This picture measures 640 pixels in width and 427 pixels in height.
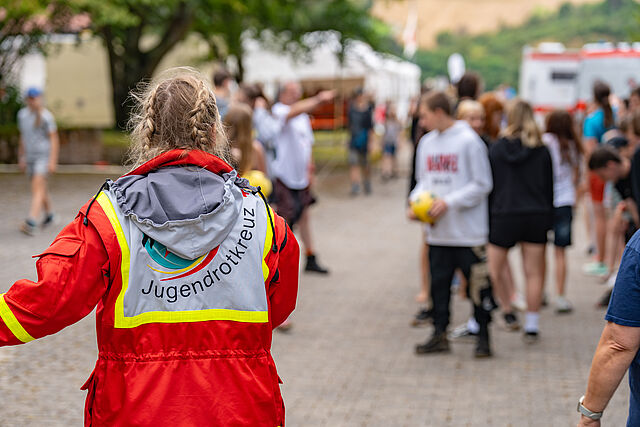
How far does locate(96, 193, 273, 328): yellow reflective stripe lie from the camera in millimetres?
2469

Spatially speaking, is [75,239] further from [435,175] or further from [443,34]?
[443,34]

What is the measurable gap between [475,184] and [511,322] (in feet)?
5.55

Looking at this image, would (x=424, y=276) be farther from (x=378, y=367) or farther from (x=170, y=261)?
(x=170, y=261)

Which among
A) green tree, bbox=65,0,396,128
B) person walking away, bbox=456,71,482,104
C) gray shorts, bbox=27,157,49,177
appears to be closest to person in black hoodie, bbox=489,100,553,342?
person walking away, bbox=456,71,482,104

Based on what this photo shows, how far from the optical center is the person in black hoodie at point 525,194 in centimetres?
676

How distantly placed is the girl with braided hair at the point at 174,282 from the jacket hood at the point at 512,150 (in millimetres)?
4429

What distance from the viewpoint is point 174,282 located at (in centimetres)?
254

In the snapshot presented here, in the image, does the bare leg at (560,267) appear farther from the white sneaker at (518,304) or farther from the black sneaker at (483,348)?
the black sneaker at (483,348)

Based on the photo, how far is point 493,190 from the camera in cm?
703

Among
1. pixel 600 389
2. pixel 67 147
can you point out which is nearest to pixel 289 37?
pixel 67 147

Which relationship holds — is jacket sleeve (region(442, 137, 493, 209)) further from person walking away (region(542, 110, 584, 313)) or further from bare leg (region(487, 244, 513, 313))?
person walking away (region(542, 110, 584, 313))

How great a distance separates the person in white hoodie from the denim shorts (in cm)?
168

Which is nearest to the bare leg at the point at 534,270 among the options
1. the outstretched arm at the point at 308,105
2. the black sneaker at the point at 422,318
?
the black sneaker at the point at 422,318

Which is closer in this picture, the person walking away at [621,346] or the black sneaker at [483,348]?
the person walking away at [621,346]
